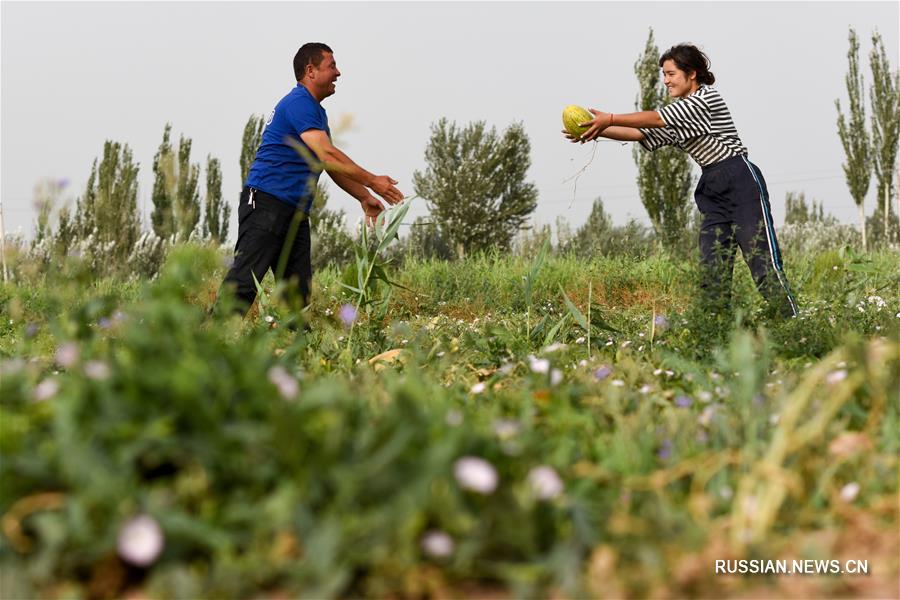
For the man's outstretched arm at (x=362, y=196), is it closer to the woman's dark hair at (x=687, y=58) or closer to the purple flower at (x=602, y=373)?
the woman's dark hair at (x=687, y=58)

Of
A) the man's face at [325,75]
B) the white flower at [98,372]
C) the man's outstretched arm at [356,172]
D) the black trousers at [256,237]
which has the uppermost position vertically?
the man's face at [325,75]

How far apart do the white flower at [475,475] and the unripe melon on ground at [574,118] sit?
12.4 feet

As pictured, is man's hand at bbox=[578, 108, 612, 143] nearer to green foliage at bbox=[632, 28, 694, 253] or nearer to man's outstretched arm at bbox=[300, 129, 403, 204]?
man's outstretched arm at bbox=[300, 129, 403, 204]

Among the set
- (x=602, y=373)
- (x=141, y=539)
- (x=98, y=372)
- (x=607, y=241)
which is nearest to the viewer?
(x=141, y=539)

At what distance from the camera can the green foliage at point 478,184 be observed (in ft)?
84.8

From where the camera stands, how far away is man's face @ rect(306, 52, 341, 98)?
5426 millimetres

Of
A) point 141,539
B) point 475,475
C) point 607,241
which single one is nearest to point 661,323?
point 475,475

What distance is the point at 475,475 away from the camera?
4.22 feet

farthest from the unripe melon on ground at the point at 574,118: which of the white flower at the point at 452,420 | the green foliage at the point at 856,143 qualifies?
the green foliage at the point at 856,143

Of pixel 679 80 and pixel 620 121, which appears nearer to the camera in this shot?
pixel 620 121

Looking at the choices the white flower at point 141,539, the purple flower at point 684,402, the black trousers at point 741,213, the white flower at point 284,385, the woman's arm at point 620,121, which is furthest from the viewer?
the black trousers at point 741,213

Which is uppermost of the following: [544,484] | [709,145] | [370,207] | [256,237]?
[709,145]

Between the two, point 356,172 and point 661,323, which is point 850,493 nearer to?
point 661,323

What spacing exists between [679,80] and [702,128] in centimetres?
41
